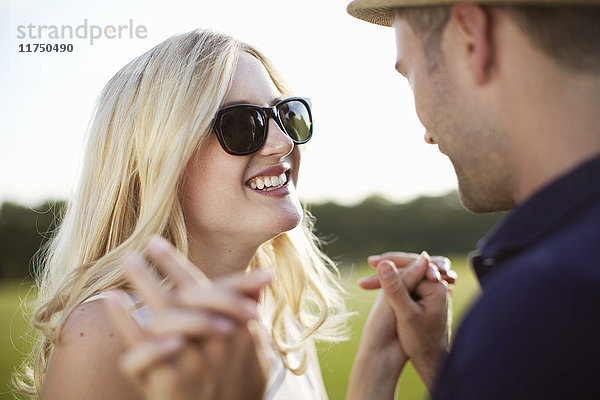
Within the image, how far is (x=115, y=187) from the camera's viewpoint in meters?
3.12

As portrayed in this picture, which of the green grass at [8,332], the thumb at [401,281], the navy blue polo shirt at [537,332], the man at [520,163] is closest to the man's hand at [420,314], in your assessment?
the thumb at [401,281]

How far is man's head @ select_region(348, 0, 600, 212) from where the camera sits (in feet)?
5.35

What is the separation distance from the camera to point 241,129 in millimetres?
3057

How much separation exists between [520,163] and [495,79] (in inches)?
10.8

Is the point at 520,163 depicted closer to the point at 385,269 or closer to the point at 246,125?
the point at 385,269

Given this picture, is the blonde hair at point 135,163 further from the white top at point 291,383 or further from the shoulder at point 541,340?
the shoulder at point 541,340

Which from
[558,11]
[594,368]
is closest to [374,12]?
[558,11]

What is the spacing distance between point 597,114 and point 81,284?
234cm

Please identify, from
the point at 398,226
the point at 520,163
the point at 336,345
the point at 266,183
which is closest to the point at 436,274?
the point at 266,183

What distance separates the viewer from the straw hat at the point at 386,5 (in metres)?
1.67

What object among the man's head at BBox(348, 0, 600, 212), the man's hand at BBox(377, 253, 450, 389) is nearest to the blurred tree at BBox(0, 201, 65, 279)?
the man's hand at BBox(377, 253, 450, 389)

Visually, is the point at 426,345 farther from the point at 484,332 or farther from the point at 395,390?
the point at 484,332

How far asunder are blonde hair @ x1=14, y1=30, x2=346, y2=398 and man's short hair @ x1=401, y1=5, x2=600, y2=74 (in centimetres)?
175

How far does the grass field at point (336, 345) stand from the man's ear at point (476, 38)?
7.60ft
